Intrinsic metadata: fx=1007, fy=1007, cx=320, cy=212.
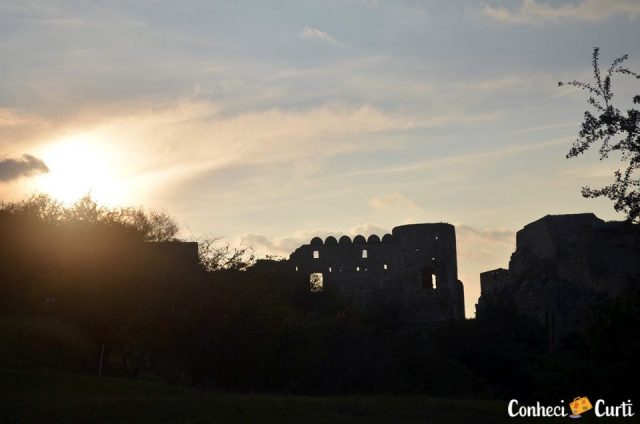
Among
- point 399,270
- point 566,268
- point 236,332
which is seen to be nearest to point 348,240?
point 399,270

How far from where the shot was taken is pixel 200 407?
2220cm

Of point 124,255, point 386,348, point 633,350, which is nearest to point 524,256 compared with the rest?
point 386,348

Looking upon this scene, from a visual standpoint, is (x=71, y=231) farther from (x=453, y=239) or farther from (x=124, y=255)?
(x=453, y=239)

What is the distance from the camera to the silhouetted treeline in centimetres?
2658

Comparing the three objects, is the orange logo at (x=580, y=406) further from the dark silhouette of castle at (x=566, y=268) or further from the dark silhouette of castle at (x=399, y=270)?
the dark silhouette of castle at (x=399, y=270)

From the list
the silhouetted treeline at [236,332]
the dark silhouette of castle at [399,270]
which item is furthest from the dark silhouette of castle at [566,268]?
the dark silhouette of castle at [399,270]

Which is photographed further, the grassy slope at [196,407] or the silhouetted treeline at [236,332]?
the silhouetted treeline at [236,332]

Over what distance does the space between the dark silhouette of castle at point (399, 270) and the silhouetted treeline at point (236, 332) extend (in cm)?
774

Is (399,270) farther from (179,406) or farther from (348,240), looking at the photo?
(179,406)

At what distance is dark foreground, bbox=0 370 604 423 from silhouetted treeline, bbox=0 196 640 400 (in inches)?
157

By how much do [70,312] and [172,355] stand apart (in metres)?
5.03

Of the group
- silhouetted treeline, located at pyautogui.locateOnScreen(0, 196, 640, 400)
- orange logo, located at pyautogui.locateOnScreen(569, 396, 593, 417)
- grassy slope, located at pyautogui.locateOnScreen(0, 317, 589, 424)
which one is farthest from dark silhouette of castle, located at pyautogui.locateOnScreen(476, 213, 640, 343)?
grassy slope, located at pyautogui.locateOnScreen(0, 317, 589, 424)

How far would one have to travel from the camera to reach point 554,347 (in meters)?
44.8

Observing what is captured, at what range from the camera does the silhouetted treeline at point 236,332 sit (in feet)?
87.2
